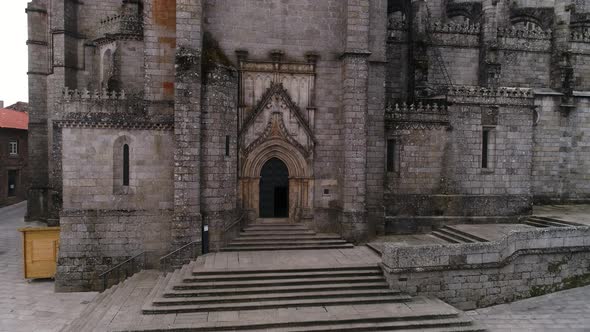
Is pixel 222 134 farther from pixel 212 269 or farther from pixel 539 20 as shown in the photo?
pixel 539 20

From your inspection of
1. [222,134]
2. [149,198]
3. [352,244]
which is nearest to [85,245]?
[149,198]

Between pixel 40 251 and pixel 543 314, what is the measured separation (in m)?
18.6

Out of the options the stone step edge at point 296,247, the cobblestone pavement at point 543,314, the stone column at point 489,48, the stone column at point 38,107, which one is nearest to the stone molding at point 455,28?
the stone column at point 489,48

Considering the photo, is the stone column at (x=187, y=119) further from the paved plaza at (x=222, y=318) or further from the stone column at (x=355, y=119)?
the stone column at (x=355, y=119)

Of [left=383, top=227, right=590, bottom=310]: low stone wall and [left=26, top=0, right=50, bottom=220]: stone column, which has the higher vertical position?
[left=26, top=0, right=50, bottom=220]: stone column

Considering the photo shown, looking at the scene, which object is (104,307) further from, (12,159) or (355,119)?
(12,159)

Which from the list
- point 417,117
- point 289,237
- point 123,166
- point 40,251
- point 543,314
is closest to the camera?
point 543,314

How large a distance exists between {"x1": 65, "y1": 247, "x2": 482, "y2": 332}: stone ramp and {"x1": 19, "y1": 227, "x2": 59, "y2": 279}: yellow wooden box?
11.4ft

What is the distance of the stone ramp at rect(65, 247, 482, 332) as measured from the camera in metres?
12.0

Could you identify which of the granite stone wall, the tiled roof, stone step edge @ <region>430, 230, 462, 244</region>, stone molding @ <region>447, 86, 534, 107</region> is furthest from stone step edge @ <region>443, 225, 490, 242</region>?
the tiled roof

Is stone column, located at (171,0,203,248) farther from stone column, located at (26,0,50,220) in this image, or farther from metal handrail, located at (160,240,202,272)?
stone column, located at (26,0,50,220)

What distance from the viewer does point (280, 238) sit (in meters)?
17.2

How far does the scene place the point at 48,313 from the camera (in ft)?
45.4

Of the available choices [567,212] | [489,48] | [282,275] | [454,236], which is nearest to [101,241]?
[282,275]
